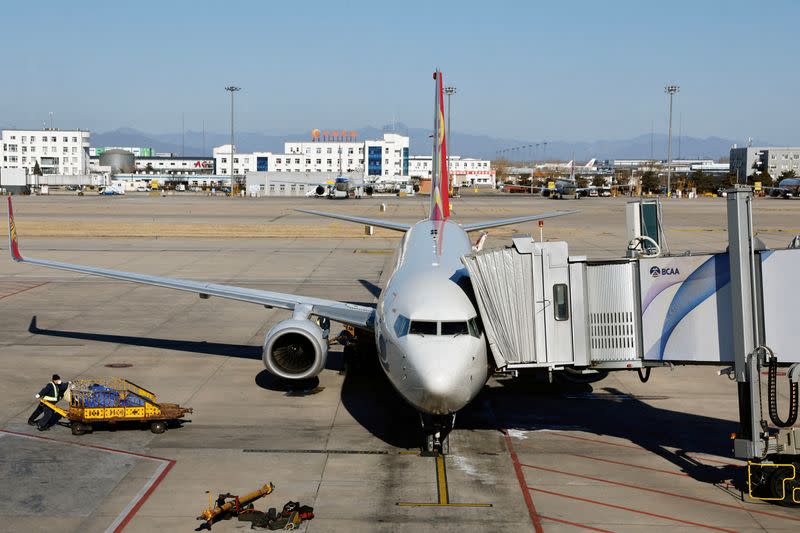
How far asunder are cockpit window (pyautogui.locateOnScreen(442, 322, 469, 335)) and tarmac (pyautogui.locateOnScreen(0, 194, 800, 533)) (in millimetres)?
3098

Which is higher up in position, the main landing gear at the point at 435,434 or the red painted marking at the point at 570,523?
the main landing gear at the point at 435,434

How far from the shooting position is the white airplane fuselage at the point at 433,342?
1898cm

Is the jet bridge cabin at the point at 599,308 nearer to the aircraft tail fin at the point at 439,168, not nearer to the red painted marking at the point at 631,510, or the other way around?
the red painted marking at the point at 631,510

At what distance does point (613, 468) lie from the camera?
20.2 m

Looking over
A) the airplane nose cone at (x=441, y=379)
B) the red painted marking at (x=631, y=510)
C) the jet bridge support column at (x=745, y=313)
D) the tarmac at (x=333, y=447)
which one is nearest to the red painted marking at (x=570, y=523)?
the tarmac at (x=333, y=447)

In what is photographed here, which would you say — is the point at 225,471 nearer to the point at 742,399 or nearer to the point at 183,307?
the point at 742,399

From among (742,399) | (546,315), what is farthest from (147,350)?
(742,399)

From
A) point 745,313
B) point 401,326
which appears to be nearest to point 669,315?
point 745,313

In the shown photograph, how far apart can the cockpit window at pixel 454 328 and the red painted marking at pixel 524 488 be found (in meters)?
3.32

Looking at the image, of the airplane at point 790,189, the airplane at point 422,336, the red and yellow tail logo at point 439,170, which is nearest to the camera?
the airplane at point 422,336

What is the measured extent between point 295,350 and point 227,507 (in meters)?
9.88

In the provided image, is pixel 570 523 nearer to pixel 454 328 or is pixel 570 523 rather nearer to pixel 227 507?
pixel 454 328

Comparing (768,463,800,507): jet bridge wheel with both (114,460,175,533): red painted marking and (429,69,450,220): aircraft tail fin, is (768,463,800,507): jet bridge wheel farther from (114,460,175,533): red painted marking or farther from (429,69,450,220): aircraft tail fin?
(429,69,450,220): aircraft tail fin

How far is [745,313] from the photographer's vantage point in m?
18.6
